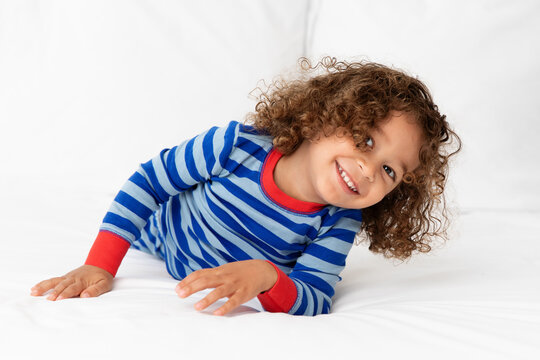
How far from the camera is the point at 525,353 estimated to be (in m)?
0.66

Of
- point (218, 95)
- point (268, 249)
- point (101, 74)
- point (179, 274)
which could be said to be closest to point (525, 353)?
point (268, 249)

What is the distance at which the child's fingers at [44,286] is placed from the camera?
2.80 ft

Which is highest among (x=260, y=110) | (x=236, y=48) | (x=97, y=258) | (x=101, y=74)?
(x=236, y=48)

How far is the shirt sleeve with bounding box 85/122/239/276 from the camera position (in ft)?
3.46

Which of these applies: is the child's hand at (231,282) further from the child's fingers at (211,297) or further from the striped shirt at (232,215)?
the striped shirt at (232,215)

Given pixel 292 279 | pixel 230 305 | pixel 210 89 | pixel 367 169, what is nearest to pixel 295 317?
pixel 230 305

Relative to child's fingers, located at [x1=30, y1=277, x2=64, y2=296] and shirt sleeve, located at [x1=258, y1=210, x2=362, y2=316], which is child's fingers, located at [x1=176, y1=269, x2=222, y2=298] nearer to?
shirt sleeve, located at [x1=258, y1=210, x2=362, y2=316]

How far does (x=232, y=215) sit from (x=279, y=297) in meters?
0.24

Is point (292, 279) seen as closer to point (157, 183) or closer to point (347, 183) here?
point (347, 183)

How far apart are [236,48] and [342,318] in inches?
47.1

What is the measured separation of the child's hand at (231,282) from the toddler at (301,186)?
5cm

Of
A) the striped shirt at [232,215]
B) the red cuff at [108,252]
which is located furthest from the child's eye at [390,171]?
the red cuff at [108,252]

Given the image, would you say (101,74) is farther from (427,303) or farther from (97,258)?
(427,303)

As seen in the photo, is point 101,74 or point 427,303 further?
point 101,74
